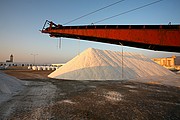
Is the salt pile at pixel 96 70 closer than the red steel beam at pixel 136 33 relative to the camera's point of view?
No

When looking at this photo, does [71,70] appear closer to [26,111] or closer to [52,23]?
[52,23]

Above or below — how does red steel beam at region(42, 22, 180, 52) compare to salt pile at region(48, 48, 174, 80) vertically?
above

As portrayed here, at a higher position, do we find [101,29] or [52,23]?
[52,23]

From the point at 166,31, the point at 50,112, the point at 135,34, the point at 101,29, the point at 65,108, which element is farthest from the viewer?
the point at 101,29

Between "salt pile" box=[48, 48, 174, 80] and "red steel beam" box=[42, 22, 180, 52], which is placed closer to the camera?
"red steel beam" box=[42, 22, 180, 52]

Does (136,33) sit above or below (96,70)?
above

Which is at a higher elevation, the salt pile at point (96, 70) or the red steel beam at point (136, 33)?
the red steel beam at point (136, 33)

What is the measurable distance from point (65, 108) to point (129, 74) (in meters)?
15.3

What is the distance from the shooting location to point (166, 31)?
5.86 meters

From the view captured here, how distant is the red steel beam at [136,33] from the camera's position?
580 centimetres

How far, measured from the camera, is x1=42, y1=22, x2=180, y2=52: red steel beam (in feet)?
19.0

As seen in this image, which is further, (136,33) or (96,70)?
(96,70)

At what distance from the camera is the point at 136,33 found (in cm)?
652

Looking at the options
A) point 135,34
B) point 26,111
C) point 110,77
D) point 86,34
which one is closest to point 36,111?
point 26,111
